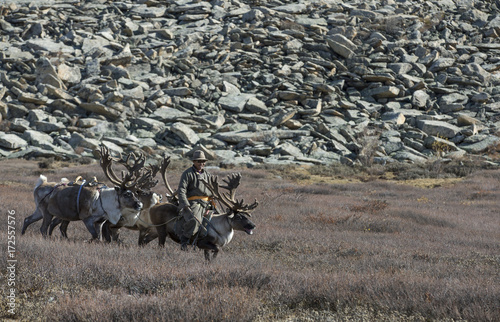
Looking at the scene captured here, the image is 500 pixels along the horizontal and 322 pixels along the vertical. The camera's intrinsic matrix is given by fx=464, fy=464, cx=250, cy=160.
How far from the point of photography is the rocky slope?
1297 inches

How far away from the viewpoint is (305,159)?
99.5 ft

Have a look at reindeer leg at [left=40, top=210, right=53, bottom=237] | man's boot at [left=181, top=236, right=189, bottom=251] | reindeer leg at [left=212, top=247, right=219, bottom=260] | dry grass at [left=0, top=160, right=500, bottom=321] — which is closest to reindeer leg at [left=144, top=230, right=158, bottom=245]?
dry grass at [left=0, top=160, right=500, bottom=321]

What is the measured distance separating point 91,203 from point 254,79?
115 ft

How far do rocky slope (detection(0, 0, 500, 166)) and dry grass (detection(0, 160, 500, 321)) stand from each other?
58.7 ft

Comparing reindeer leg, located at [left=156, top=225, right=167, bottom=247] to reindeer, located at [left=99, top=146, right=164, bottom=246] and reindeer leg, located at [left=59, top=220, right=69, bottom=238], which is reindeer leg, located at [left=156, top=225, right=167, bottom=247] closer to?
reindeer, located at [left=99, top=146, right=164, bottom=246]

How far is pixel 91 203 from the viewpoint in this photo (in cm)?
896

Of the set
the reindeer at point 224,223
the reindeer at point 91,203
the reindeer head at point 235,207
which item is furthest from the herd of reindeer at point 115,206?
the reindeer at point 224,223

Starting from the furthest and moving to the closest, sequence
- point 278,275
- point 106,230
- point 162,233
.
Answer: point 106,230 → point 162,233 → point 278,275

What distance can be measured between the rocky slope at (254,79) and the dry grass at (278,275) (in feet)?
58.7

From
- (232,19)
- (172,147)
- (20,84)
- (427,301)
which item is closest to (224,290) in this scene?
(427,301)

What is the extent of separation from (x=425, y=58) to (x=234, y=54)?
19.5 m

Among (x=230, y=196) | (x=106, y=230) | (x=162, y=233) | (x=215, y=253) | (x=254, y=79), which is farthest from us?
(x=254, y=79)

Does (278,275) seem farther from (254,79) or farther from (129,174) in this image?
(254,79)

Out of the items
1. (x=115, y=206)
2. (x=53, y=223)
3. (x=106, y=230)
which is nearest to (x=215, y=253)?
(x=115, y=206)
